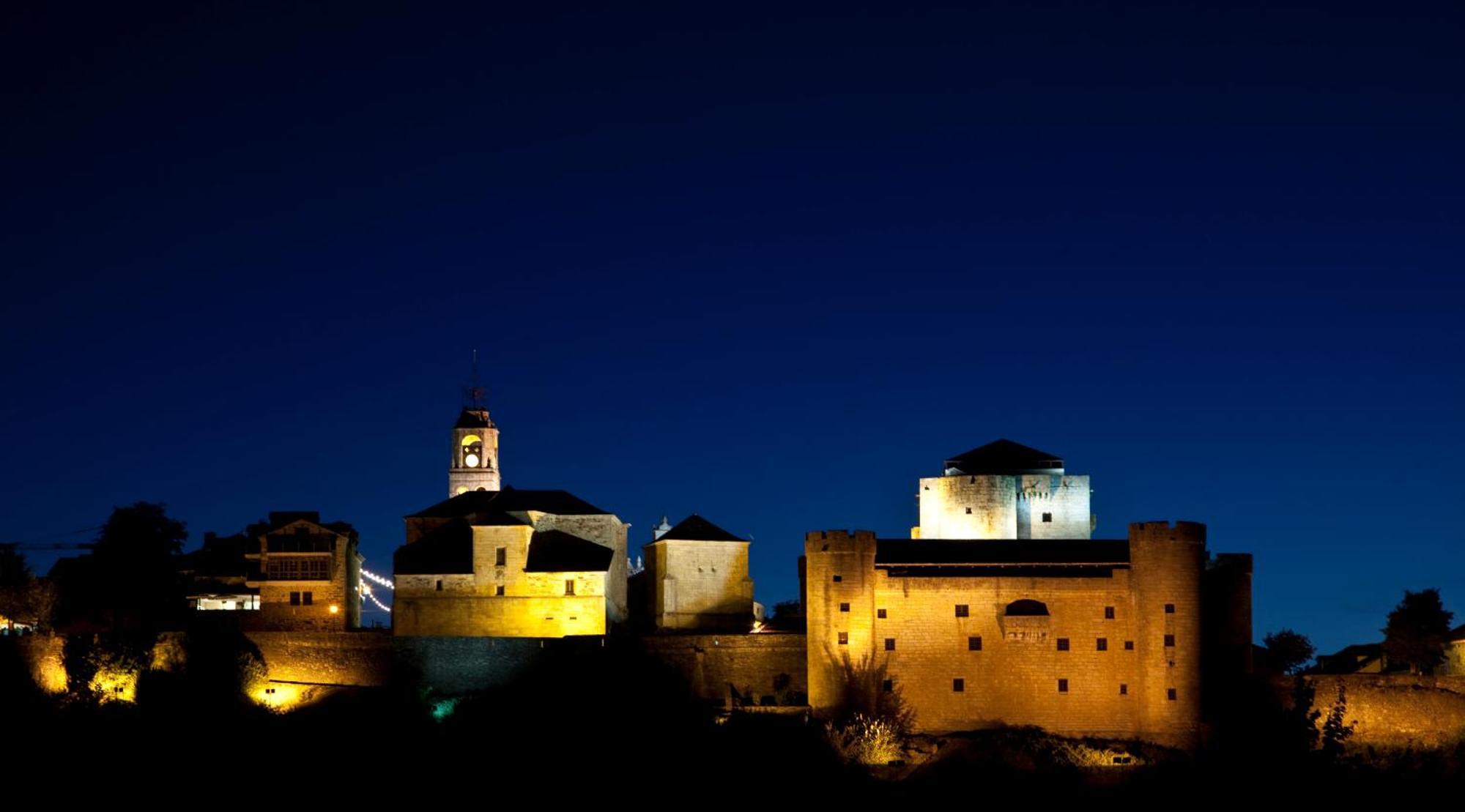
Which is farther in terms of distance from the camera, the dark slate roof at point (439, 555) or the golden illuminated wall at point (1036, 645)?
the dark slate roof at point (439, 555)

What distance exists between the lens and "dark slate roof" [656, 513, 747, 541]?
72.6 meters

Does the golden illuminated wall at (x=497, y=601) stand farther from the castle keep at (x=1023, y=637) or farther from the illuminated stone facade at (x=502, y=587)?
the castle keep at (x=1023, y=637)

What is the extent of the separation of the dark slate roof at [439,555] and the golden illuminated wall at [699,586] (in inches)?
279

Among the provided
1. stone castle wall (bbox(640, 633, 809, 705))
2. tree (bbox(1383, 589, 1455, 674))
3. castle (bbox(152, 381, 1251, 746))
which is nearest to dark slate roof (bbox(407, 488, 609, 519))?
castle (bbox(152, 381, 1251, 746))

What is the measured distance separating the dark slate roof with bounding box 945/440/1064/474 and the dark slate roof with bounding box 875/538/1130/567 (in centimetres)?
1010

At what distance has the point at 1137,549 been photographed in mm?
61531

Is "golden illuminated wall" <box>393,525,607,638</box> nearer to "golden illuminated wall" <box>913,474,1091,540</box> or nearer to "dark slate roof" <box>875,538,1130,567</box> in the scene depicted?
"dark slate roof" <box>875,538,1130,567</box>

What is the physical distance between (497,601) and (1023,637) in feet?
62.5

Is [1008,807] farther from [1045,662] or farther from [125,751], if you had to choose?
[125,751]

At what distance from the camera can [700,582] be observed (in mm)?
72312

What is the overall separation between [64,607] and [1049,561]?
3505 centimetres

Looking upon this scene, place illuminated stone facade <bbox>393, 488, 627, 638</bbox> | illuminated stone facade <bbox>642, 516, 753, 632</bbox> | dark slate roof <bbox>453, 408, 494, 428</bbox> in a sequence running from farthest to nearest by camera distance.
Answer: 1. dark slate roof <bbox>453, 408, 494, 428</bbox>
2. illuminated stone facade <bbox>642, 516, 753, 632</bbox>
3. illuminated stone facade <bbox>393, 488, 627, 638</bbox>

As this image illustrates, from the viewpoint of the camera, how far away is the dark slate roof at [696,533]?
2859 inches

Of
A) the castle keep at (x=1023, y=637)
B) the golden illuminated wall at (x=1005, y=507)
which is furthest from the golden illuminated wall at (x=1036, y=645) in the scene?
the golden illuminated wall at (x=1005, y=507)
